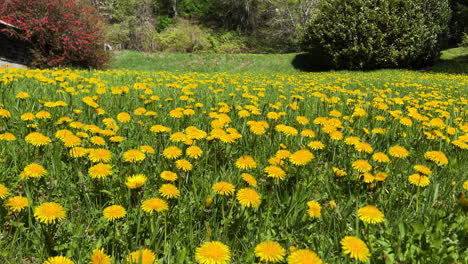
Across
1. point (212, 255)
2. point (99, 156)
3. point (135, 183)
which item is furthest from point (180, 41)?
point (212, 255)

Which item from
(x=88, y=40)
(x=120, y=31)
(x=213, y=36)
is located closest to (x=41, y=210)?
(x=88, y=40)

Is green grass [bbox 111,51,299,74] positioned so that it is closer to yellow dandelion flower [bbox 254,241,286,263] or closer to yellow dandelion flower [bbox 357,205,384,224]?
yellow dandelion flower [bbox 357,205,384,224]

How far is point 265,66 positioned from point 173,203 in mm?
16508

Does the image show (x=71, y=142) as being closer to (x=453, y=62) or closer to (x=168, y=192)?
(x=168, y=192)

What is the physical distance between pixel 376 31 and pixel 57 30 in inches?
549

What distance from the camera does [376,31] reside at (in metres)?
14.4

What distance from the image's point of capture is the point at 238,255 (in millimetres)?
1165

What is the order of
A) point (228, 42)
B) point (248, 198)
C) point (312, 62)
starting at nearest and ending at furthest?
point (248, 198), point (312, 62), point (228, 42)

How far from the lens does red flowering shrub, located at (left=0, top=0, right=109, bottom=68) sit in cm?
994

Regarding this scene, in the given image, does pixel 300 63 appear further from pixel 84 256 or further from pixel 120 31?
pixel 84 256

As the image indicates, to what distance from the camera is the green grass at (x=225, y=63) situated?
16.4 m

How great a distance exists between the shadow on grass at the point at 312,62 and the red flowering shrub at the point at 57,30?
10951mm

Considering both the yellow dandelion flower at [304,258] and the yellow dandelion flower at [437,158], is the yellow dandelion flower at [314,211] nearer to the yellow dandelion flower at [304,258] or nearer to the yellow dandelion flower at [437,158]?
the yellow dandelion flower at [304,258]

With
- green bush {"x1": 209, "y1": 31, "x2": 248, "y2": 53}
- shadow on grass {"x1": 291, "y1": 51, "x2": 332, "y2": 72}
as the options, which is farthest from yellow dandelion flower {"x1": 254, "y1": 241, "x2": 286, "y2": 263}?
green bush {"x1": 209, "y1": 31, "x2": 248, "y2": 53}
